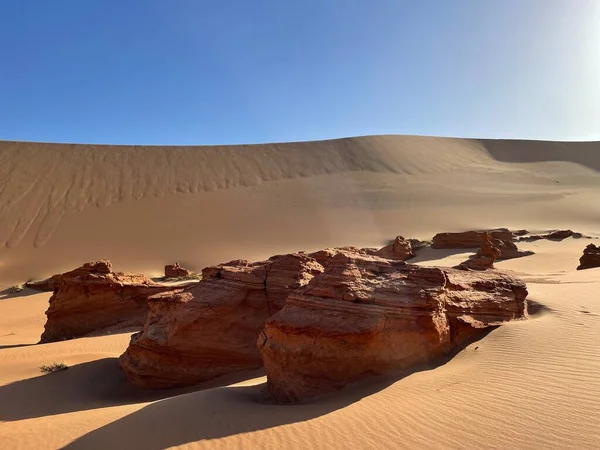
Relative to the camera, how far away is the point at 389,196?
A: 145ft

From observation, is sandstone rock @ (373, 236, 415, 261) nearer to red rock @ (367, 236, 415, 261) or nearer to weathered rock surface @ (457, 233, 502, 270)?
Answer: red rock @ (367, 236, 415, 261)

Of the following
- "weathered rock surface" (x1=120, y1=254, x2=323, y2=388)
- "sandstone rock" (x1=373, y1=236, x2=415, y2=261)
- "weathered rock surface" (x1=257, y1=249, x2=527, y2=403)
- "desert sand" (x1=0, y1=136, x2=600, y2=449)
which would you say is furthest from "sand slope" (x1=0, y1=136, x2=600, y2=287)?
"weathered rock surface" (x1=257, y1=249, x2=527, y2=403)

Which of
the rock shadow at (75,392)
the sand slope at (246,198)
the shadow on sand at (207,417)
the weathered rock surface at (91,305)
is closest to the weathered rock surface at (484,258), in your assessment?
the shadow on sand at (207,417)

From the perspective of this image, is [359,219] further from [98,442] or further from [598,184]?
[98,442]

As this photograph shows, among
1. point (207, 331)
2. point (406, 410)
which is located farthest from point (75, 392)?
point (406, 410)

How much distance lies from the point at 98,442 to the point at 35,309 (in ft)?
52.7

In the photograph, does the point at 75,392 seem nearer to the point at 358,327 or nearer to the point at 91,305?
the point at 358,327

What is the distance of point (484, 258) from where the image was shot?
1622 centimetres

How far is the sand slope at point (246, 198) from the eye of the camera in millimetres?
31781

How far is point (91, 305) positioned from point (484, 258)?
42.7ft

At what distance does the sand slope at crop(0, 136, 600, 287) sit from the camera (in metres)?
31.8

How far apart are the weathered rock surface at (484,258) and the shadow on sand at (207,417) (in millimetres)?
8883

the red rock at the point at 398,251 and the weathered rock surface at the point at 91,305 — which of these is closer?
the weathered rock surface at the point at 91,305

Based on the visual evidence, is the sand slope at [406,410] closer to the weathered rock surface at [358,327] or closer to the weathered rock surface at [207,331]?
the weathered rock surface at [358,327]
